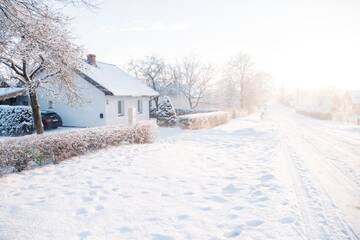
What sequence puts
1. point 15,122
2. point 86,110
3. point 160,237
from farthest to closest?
point 86,110 < point 15,122 < point 160,237

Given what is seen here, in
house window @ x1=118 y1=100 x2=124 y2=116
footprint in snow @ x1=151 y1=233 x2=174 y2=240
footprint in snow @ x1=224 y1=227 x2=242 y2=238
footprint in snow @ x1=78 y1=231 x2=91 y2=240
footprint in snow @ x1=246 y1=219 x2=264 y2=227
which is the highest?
house window @ x1=118 y1=100 x2=124 y2=116

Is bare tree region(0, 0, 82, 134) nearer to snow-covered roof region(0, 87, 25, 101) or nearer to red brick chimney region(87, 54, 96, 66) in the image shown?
snow-covered roof region(0, 87, 25, 101)

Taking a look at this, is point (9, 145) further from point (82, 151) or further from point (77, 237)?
point (77, 237)

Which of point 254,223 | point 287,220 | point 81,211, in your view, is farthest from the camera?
point 81,211

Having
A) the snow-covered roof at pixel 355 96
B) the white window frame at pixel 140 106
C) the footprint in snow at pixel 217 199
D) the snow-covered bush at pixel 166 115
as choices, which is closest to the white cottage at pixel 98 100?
the white window frame at pixel 140 106

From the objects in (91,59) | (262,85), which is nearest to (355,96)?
(262,85)

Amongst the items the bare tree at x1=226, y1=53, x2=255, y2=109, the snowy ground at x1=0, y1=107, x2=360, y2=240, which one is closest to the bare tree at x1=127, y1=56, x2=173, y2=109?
the bare tree at x1=226, y1=53, x2=255, y2=109

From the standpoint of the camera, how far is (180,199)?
19.0 ft

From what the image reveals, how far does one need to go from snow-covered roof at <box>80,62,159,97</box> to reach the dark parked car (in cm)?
391

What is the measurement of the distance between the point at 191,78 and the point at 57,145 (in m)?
43.3

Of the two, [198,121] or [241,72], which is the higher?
[241,72]

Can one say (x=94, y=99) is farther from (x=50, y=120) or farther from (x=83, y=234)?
(x=83, y=234)

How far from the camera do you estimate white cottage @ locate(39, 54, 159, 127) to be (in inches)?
850

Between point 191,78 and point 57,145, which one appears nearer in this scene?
point 57,145
